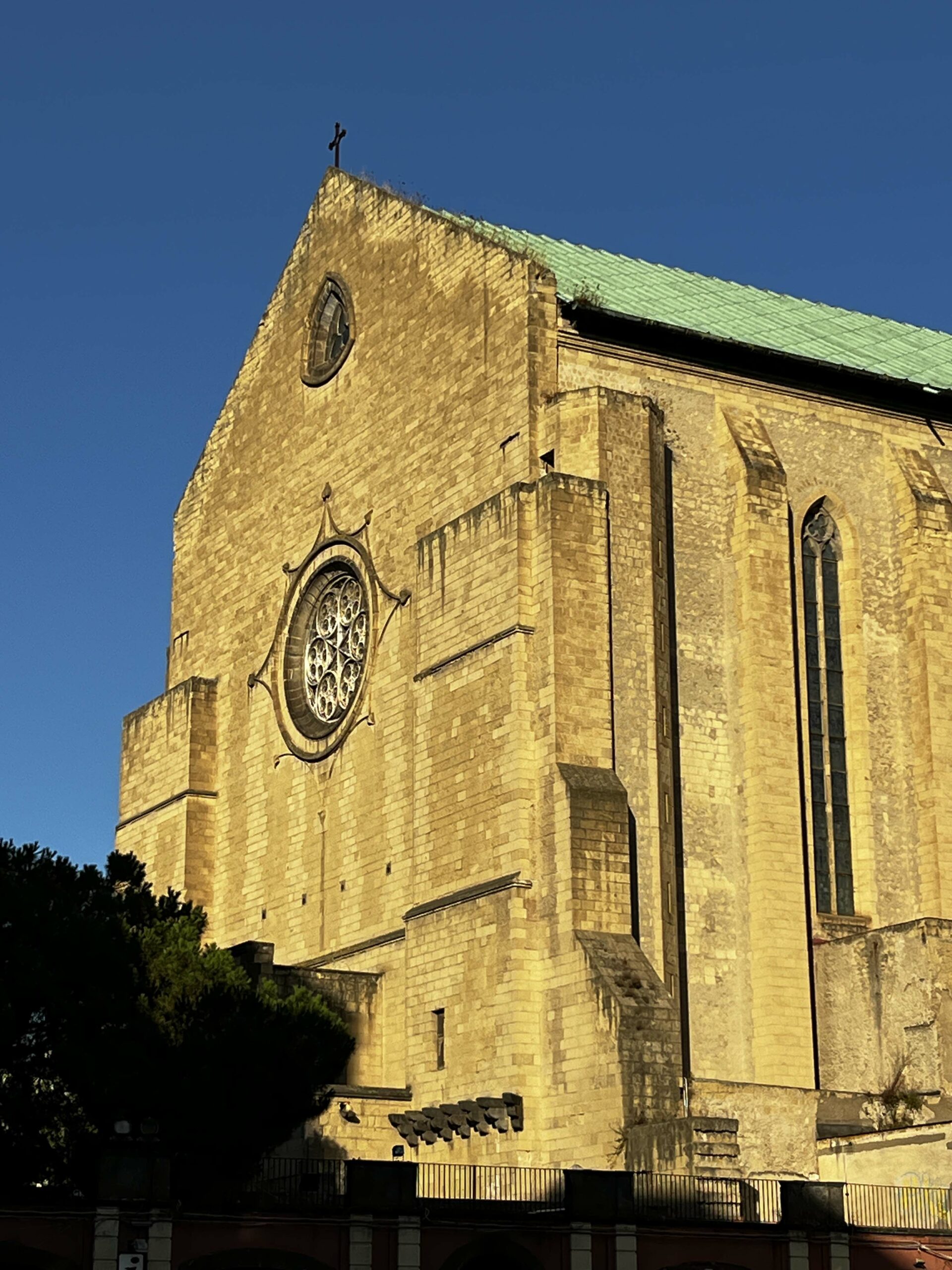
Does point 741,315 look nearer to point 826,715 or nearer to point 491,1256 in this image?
point 826,715

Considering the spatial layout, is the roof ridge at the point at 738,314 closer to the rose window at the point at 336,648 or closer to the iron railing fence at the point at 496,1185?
the rose window at the point at 336,648

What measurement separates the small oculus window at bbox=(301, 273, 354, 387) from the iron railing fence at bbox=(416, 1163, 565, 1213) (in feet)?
54.1

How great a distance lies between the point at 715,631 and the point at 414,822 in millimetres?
5871

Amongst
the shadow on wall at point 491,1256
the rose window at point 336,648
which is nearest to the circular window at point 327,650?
the rose window at point 336,648

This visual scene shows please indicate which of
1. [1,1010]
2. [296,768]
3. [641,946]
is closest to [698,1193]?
[641,946]

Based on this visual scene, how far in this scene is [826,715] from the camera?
113 ft

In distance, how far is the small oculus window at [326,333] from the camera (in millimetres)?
40375

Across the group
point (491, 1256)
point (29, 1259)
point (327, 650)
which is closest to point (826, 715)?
point (327, 650)

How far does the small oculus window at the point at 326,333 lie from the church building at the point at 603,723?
15 cm

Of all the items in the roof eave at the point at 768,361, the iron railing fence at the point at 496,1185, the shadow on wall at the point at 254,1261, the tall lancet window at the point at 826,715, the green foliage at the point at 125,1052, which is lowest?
the shadow on wall at the point at 254,1261

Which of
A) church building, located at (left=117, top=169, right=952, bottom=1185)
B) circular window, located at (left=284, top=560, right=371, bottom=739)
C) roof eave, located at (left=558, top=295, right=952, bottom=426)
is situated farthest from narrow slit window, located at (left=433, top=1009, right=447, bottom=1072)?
roof eave, located at (left=558, top=295, right=952, bottom=426)

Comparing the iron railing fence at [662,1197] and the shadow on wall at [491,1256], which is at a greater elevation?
the iron railing fence at [662,1197]

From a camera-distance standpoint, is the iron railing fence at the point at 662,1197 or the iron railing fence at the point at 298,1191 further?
the iron railing fence at the point at 662,1197

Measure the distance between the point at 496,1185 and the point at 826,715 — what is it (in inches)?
413
